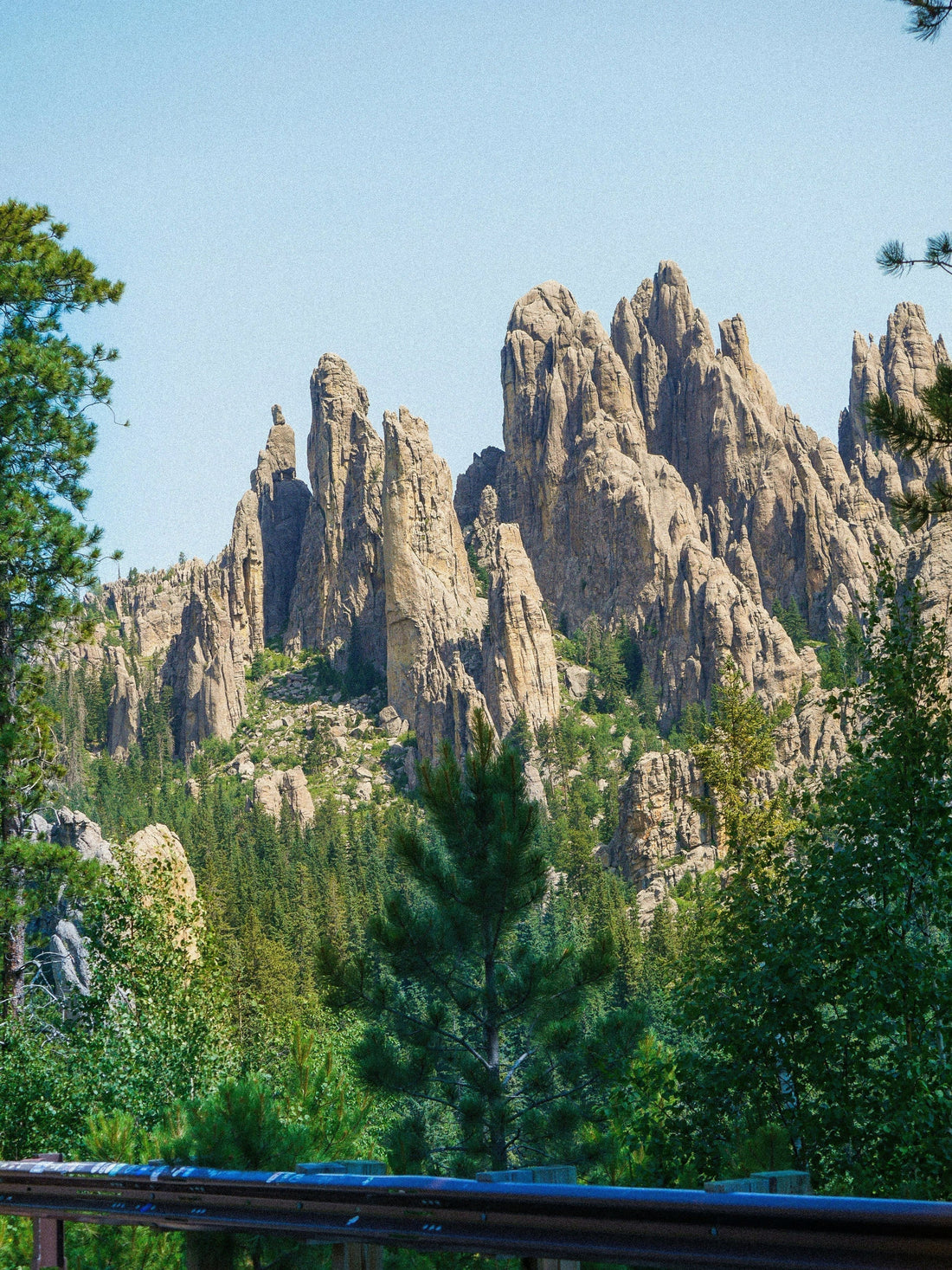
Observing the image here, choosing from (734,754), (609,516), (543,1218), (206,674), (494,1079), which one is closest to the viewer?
(543,1218)

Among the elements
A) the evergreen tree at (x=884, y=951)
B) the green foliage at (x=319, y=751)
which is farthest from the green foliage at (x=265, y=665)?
the evergreen tree at (x=884, y=951)

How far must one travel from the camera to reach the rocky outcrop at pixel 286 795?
12231 cm

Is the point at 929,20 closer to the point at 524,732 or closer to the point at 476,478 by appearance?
the point at 524,732

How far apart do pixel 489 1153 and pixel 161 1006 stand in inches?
309

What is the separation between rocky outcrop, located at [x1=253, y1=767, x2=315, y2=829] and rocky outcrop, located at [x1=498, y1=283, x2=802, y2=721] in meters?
36.4

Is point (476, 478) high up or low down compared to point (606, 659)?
up

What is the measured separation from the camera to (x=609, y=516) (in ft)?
477

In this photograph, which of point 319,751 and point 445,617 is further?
point 319,751

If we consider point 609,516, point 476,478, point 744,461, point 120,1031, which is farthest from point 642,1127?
point 476,478

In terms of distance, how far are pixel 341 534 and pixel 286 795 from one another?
40.6 metres

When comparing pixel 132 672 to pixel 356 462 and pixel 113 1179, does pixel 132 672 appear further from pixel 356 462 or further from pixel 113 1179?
pixel 113 1179

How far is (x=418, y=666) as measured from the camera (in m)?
134

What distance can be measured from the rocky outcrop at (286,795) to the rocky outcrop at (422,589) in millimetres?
12925

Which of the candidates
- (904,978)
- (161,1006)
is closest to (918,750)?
(904,978)
